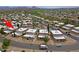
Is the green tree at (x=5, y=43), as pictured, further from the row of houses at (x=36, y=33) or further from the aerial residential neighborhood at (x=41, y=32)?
the row of houses at (x=36, y=33)

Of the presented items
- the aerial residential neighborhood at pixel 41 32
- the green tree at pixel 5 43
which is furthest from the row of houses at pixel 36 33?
the green tree at pixel 5 43

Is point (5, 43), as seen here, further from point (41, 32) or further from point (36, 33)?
point (41, 32)

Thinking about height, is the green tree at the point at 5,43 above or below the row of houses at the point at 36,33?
below

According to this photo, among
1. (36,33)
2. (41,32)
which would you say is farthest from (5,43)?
(41,32)

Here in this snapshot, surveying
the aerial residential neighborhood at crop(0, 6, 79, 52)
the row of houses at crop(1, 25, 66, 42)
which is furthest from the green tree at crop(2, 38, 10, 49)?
the row of houses at crop(1, 25, 66, 42)

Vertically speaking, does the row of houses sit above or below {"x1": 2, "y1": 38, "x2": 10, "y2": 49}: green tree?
above

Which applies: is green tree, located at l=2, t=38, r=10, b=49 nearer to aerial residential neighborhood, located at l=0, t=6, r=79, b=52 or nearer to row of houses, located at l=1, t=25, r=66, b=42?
aerial residential neighborhood, located at l=0, t=6, r=79, b=52
